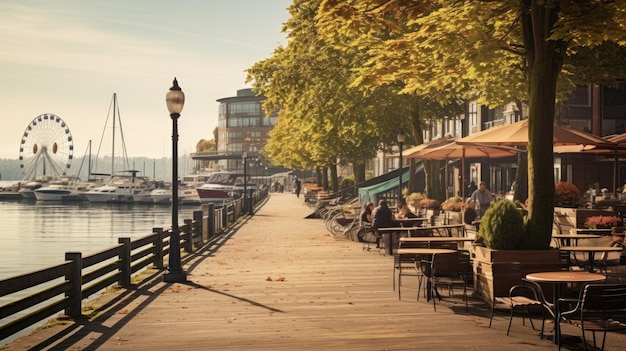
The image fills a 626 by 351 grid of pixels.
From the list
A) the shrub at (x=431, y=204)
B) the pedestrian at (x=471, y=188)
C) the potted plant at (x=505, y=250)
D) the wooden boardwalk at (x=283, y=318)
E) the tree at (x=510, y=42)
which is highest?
the tree at (x=510, y=42)

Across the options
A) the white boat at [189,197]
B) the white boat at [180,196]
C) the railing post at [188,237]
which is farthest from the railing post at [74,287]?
the white boat at [180,196]

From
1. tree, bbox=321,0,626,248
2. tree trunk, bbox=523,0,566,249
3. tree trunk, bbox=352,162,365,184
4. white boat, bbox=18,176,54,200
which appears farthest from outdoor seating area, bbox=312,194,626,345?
white boat, bbox=18,176,54,200

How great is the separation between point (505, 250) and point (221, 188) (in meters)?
87.4

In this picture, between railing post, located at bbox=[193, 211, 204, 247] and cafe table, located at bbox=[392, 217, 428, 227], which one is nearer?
cafe table, located at bbox=[392, 217, 428, 227]

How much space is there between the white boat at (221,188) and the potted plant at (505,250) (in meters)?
71.5

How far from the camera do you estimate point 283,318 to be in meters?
13.2

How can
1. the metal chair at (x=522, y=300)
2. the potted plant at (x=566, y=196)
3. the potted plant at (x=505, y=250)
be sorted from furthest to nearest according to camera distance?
1. the potted plant at (x=566, y=196)
2. the potted plant at (x=505, y=250)
3. the metal chair at (x=522, y=300)

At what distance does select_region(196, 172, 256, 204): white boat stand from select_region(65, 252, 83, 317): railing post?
7148 cm

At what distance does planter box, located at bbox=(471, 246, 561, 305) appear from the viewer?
42.7 ft

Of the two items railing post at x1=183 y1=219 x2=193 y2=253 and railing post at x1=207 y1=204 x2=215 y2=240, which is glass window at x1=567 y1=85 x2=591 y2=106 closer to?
railing post at x1=207 y1=204 x2=215 y2=240

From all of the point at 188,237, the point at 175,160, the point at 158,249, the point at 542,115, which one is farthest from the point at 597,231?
the point at 188,237

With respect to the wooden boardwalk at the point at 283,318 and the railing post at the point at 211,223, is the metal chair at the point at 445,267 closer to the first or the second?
the wooden boardwalk at the point at 283,318

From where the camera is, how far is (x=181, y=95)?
19.8 m

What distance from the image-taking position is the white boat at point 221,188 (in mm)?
96250
